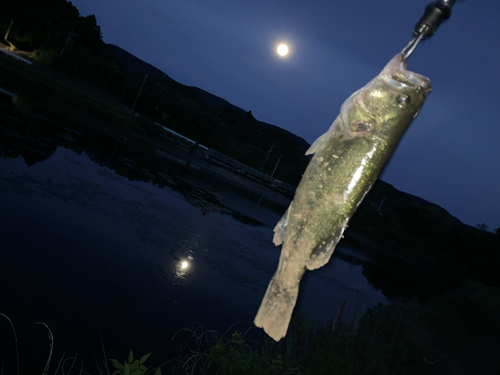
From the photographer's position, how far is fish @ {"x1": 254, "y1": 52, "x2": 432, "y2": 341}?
1928 mm

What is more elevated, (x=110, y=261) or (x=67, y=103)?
(x=67, y=103)

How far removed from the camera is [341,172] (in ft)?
6.40

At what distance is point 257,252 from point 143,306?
5.64m

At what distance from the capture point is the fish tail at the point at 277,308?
167cm

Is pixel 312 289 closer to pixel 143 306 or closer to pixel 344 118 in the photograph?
pixel 143 306

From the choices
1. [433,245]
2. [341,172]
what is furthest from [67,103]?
[433,245]

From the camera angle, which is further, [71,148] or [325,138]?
[71,148]

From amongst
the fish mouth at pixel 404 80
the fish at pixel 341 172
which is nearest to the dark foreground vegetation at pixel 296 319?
the fish at pixel 341 172

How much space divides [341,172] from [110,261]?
5478 millimetres

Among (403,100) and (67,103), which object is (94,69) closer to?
(67,103)

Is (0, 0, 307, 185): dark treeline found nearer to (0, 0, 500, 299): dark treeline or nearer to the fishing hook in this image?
(0, 0, 500, 299): dark treeline

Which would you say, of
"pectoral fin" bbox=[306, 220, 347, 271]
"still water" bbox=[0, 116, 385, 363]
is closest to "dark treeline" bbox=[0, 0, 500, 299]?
"still water" bbox=[0, 116, 385, 363]

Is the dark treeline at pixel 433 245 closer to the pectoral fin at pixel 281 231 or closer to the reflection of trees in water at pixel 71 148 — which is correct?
the reflection of trees in water at pixel 71 148

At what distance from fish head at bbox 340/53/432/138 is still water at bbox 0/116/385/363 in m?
4.35
